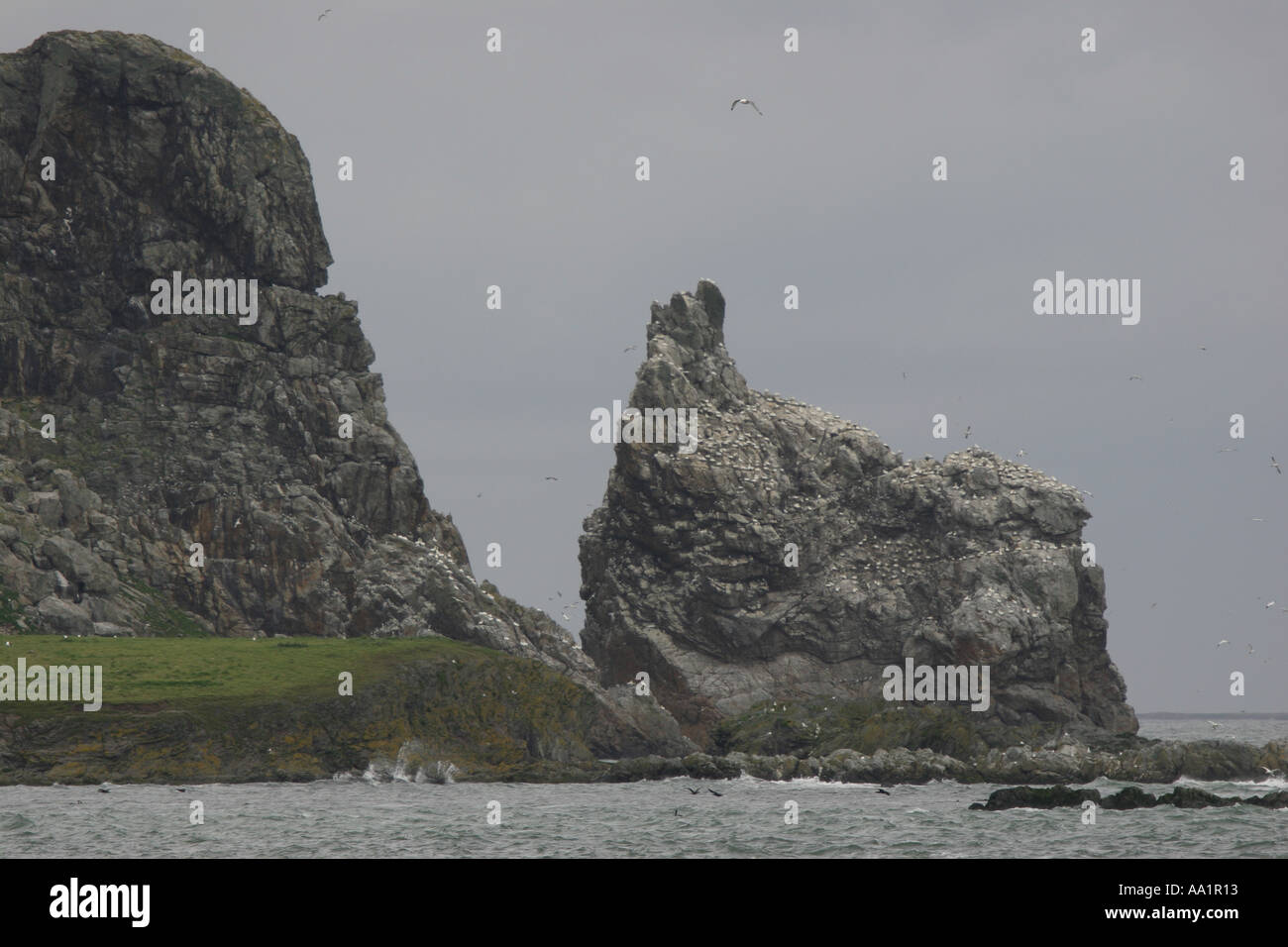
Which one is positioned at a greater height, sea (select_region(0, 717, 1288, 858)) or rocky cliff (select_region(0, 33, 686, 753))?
rocky cliff (select_region(0, 33, 686, 753))

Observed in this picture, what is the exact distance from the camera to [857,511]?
163 m

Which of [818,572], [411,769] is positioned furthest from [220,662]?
[818,572]

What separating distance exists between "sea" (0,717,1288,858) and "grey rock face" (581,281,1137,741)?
50.4m

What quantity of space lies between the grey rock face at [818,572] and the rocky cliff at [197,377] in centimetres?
1358

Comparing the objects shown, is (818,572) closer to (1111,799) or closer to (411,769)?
(411,769)

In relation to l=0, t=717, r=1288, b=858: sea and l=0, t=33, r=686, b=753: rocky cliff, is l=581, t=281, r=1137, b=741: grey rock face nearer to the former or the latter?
l=0, t=33, r=686, b=753: rocky cliff

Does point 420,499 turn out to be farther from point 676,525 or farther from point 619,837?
point 619,837

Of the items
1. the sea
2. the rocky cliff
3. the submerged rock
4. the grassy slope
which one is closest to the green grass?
the grassy slope

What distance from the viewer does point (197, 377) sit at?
155250mm

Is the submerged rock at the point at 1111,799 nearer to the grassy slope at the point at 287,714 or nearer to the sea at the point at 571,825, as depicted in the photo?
the sea at the point at 571,825

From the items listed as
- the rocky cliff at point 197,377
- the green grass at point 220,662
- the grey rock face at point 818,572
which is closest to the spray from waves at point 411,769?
the green grass at point 220,662

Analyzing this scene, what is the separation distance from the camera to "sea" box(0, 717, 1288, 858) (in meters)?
63.4

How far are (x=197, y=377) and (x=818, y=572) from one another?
67109 mm

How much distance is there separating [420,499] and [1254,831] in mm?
102491
